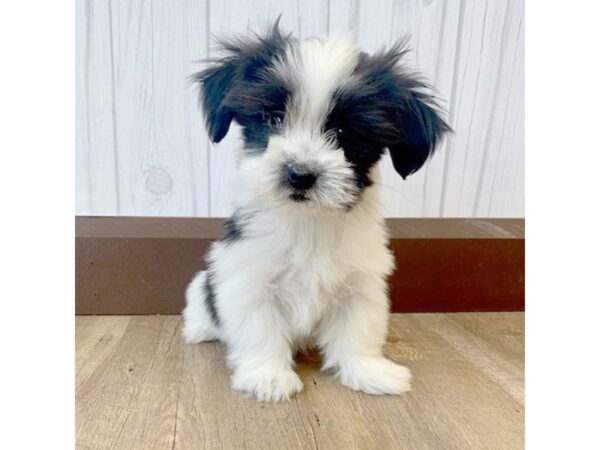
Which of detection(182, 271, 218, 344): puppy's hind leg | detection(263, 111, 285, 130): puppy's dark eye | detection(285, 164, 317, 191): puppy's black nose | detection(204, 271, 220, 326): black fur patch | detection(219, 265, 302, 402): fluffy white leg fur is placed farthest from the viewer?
detection(182, 271, 218, 344): puppy's hind leg

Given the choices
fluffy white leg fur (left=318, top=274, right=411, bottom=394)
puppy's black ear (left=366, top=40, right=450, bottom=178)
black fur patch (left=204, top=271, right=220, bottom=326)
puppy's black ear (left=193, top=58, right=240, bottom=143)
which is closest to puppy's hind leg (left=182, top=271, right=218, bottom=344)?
black fur patch (left=204, top=271, right=220, bottom=326)

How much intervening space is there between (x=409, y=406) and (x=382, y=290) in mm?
357

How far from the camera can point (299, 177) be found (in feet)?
4.32

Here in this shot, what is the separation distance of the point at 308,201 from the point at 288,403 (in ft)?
1.88

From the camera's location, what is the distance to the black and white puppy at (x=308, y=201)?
1.37m

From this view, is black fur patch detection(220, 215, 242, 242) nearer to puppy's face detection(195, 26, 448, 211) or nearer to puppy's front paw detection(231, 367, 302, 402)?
puppy's face detection(195, 26, 448, 211)

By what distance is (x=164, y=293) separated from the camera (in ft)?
7.08

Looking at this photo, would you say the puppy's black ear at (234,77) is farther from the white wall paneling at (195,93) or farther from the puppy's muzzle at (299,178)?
the white wall paneling at (195,93)

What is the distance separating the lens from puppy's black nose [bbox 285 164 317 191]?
4.32ft

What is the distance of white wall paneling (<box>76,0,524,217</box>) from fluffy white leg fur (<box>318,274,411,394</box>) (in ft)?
2.15

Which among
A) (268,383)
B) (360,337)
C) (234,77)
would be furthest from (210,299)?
(234,77)
